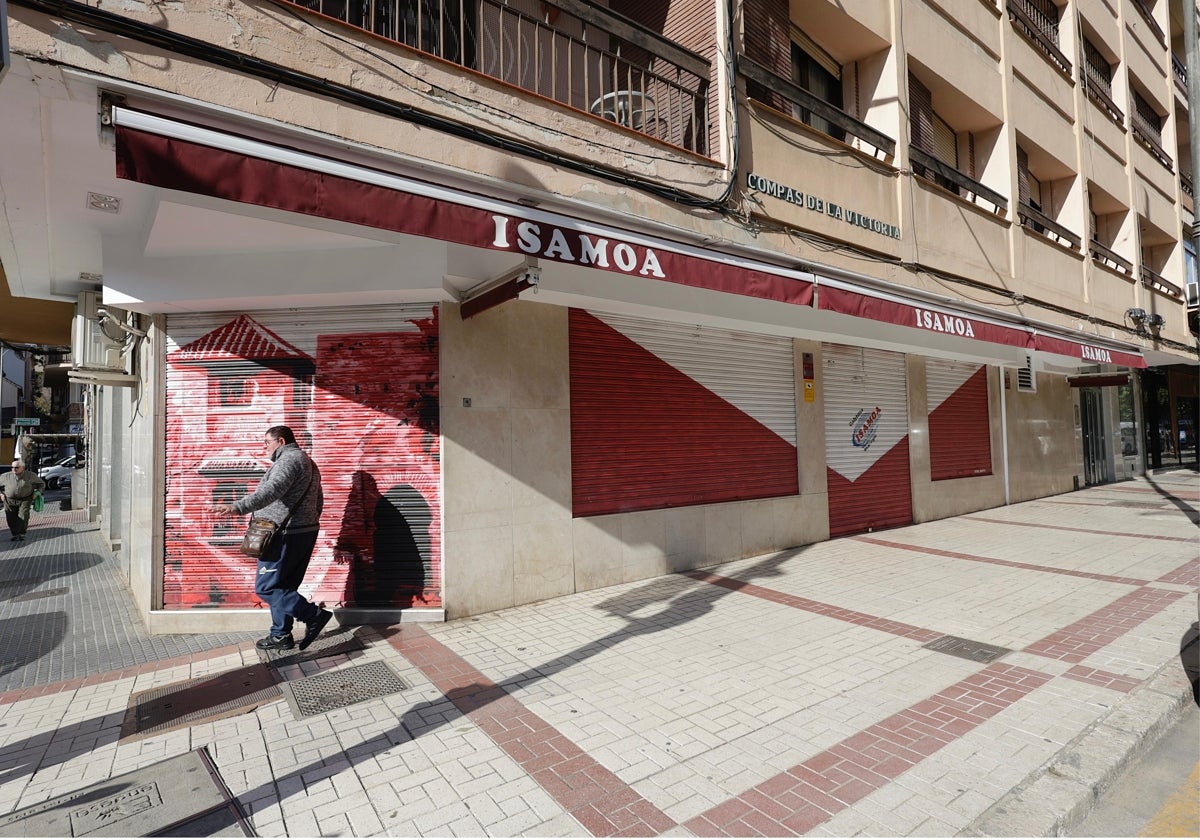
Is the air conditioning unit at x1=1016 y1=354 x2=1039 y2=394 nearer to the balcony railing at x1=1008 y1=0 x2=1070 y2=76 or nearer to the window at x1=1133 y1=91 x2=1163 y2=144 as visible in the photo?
the balcony railing at x1=1008 y1=0 x2=1070 y2=76

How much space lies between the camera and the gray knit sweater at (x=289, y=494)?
5.13 meters

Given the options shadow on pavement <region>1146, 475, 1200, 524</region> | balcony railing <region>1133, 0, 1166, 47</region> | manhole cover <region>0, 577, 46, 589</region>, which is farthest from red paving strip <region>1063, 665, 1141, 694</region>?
balcony railing <region>1133, 0, 1166, 47</region>

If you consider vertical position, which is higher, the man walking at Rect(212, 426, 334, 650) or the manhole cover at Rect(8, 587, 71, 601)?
the man walking at Rect(212, 426, 334, 650)

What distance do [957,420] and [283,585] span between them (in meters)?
12.7

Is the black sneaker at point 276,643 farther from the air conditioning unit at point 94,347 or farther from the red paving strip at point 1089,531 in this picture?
the red paving strip at point 1089,531

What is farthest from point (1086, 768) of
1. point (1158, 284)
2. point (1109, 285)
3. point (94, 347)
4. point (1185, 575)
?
point (1158, 284)

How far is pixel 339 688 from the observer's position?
455 cm

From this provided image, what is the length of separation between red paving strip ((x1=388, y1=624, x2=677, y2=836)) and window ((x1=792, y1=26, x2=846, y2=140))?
9182 millimetres

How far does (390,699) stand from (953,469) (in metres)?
12.0

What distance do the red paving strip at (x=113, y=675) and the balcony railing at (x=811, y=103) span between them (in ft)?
27.1

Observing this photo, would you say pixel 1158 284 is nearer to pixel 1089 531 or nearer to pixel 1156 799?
pixel 1089 531

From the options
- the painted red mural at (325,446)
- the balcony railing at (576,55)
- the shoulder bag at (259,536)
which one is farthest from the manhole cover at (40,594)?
the balcony railing at (576,55)

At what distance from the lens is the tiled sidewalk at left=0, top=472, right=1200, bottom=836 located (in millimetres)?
3070

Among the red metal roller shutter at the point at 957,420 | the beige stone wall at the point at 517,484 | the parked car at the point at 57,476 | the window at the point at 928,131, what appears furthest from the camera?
the parked car at the point at 57,476
